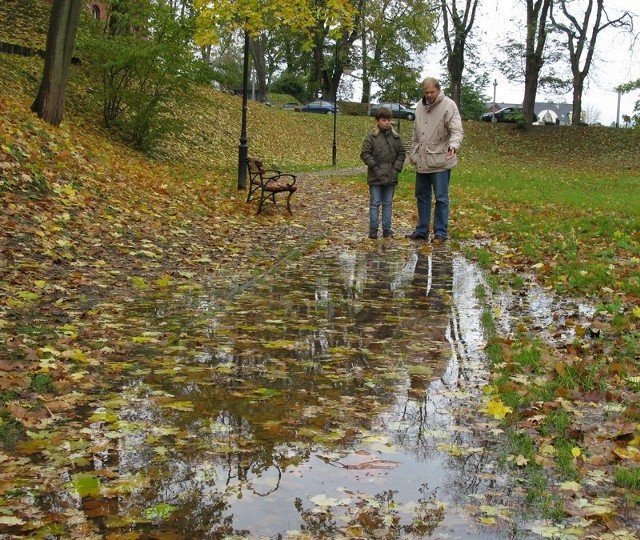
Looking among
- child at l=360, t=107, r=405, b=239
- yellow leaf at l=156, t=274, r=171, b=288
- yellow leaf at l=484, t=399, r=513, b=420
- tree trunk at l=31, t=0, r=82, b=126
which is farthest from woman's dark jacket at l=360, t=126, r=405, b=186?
tree trunk at l=31, t=0, r=82, b=126

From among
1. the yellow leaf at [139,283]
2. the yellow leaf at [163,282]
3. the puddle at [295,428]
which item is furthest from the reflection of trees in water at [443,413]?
the yellow leaf at [139,283]

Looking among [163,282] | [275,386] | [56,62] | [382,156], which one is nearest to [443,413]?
[275,386]

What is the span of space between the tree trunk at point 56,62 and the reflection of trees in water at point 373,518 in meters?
14.3

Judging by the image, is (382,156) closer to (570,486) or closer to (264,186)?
(264,186)

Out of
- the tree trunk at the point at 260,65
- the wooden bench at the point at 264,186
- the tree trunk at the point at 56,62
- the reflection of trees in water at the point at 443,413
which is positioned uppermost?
the tree trunk at the point at 260,65

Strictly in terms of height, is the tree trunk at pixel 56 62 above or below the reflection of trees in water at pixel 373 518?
above

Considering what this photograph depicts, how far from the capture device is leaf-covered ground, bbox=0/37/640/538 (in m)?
3.66

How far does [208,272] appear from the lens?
868cm

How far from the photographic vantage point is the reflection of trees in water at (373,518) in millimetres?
2939

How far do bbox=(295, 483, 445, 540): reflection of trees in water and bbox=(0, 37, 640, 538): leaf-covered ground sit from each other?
1.51 ft

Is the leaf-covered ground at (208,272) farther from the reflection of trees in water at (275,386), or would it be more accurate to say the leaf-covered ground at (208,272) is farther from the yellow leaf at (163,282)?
the reflection of trees in water at (275,386)

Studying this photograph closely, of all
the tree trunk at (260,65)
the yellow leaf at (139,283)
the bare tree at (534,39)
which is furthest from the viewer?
the tree trunk at (260,65)

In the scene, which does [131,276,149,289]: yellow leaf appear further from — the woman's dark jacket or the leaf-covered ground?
the woman's dark jacket

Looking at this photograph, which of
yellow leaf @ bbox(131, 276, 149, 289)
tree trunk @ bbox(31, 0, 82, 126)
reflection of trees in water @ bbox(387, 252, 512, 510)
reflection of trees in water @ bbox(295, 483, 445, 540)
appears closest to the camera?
reflection of trees in water @ bbox(295, 483, 445, 540)
